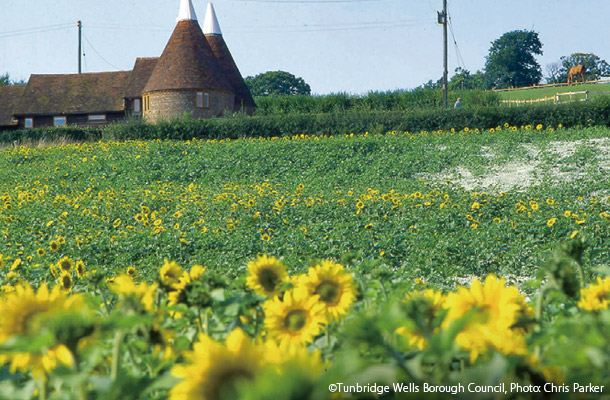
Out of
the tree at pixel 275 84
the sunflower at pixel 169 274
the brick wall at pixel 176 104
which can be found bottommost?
the sunflower at pixel 169 274

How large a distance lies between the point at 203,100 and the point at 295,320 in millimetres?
28674

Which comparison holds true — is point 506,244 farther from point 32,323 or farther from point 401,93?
point 401,93

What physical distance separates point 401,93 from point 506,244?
89.8 ft

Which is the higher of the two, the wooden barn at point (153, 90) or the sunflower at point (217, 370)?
the wooden barn at point (153, 90)

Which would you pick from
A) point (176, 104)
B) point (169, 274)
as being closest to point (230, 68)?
point (176, 104)

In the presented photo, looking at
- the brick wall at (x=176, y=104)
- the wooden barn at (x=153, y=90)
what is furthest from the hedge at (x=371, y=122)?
the brick wall at (x=176, y=104)

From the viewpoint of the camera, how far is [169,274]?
1725 mm

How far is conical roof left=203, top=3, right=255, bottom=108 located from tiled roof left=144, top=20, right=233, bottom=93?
2.34 m

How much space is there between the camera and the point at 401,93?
3403 cm

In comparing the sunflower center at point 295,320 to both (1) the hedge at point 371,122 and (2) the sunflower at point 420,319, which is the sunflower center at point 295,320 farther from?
(1) the hedge at point 371,122

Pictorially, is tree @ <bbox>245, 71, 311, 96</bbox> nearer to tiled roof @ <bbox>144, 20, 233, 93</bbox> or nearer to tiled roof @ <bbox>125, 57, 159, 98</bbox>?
tiled roof @ <bbox>125, 57, 159, 98</bbox>

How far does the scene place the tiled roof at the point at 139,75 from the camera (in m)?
33.8

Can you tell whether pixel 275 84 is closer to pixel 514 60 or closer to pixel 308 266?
pixel 514 60

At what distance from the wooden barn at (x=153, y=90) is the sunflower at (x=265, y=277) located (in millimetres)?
24399
